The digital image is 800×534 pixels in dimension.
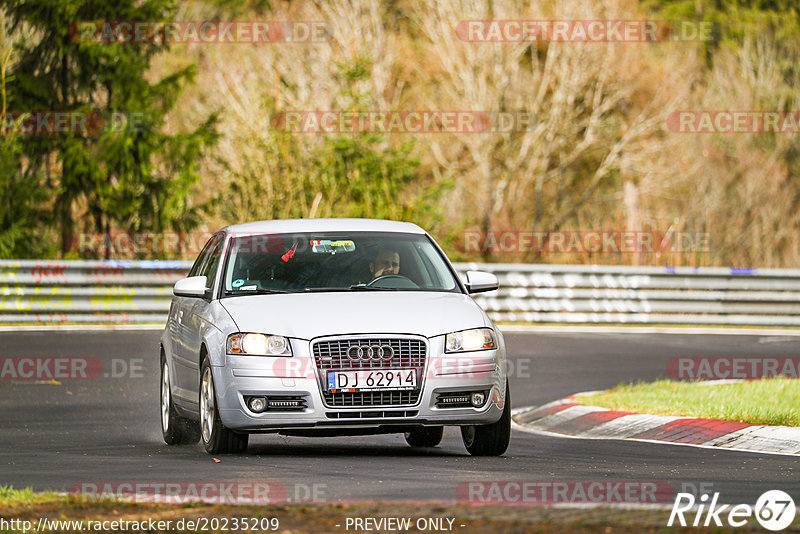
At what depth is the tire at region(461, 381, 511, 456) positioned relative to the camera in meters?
10.7

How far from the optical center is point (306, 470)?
9.45 metres

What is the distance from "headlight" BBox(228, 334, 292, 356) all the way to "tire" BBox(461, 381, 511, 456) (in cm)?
160

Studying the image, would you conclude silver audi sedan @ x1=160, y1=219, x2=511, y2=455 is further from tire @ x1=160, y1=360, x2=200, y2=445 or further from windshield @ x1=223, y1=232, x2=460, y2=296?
tire @ x1=160, y1=360, x2=200, y2=445

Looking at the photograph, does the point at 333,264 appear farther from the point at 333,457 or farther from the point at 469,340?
the point at 333,457

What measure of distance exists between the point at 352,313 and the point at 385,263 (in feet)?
3.73

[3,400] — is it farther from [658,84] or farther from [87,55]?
[658,84]

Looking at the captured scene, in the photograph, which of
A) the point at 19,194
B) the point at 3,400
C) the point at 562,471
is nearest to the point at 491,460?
the point at 562,471

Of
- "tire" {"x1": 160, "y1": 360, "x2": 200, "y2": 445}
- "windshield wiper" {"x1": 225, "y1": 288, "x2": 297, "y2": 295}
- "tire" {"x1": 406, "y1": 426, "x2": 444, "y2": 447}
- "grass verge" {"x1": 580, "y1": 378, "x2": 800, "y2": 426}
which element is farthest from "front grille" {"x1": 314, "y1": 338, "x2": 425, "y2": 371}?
"grass verge" {"x1": 580, "y1": 378, "x2": 800, "y2": 426}

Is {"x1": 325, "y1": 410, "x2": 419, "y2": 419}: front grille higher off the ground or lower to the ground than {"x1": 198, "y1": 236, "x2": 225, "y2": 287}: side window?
lower

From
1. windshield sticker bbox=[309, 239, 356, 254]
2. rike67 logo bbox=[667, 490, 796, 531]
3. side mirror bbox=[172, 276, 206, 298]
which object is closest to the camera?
rike67 logo bbox=[667, 490, 796, 531]

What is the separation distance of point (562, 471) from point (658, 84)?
Result: 96.8 feet

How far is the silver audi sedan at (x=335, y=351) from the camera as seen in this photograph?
10.2 metres

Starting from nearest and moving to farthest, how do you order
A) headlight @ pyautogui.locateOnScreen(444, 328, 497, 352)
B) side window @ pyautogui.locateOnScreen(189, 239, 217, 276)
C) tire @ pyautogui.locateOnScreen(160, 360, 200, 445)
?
1. headlight @ pyautogui.locateOnScreen(444, 328, 497, 352)
2. tire @ pyautogui.locateOnScreen(160, 360, 200, 445)
3. side window @ pyautogui.locateOnScreen(189, 239, 217, 276)

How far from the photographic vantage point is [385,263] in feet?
37.5
